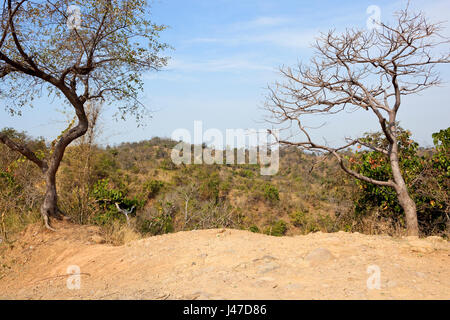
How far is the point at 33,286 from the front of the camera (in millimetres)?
5527

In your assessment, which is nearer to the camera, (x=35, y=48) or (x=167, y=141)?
(x=35, y=48)

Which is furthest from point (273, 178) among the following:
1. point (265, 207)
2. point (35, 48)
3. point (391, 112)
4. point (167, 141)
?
point (35, 48)

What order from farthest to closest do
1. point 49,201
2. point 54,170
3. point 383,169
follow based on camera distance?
point 383,169
point 54,170
point 49,201

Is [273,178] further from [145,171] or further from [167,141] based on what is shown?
[167,141]

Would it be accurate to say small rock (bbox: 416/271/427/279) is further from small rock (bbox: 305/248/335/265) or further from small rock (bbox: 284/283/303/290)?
small rock (bbox: 284/283/303/290)

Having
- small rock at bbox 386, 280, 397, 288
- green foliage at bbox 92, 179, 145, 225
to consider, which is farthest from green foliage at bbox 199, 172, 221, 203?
small rock at bbox 386, 280, 397, 288

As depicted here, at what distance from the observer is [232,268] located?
4.55 metres

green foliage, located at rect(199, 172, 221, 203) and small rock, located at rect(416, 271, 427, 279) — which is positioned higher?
green foliage, located at rect(199, 172, 221, 203)

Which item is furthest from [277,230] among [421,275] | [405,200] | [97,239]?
[421,275]

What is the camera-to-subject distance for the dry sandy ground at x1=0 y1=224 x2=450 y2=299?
381 cm

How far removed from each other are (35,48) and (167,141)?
2579 cm

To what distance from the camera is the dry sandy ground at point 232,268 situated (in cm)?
381

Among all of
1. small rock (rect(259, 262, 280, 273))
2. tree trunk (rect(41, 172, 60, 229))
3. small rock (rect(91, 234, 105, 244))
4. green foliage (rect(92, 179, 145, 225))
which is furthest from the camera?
green foliage (rect(92, 179, 145, 225))

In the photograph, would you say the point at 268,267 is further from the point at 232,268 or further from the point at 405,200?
the point at 405,200
